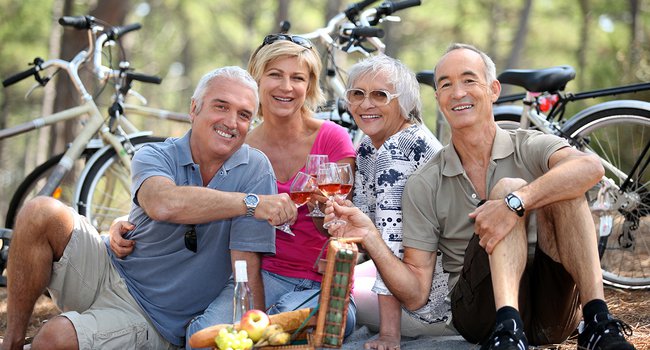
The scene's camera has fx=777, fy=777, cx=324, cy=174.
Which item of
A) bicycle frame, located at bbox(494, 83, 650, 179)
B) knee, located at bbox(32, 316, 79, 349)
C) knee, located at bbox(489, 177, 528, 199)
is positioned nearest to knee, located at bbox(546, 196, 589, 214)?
knee, located at bbox(489, 177, 528, 199)

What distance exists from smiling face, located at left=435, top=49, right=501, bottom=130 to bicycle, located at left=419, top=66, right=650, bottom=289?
1365mm

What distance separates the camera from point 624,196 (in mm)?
4555

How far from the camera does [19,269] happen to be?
3338 millimetres

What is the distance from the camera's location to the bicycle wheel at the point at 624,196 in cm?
457

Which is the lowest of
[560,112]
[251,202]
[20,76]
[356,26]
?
[251,202]

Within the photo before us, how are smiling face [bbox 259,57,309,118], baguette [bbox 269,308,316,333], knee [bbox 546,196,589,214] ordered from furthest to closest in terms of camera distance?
smiling face [bbox 259,57,309,118], knee [bbox 546,196,589,214], baguette [bbox 269,308,316,333]

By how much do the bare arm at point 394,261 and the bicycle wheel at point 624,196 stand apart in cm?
169

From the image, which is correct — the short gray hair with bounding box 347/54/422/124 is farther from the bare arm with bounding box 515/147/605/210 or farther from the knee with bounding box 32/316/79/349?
the knee with bounding box 32/316/79/349

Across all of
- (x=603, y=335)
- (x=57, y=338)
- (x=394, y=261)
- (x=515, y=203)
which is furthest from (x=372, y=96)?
(x=57, y=338)

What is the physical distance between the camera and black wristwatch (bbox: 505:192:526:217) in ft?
9.85

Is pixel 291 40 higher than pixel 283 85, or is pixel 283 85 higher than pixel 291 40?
pixel 291 40

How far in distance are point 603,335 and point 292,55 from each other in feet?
6.40

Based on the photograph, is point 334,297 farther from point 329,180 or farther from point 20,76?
point 20,76

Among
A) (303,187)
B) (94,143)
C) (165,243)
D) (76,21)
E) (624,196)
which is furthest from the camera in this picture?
(76,21)
